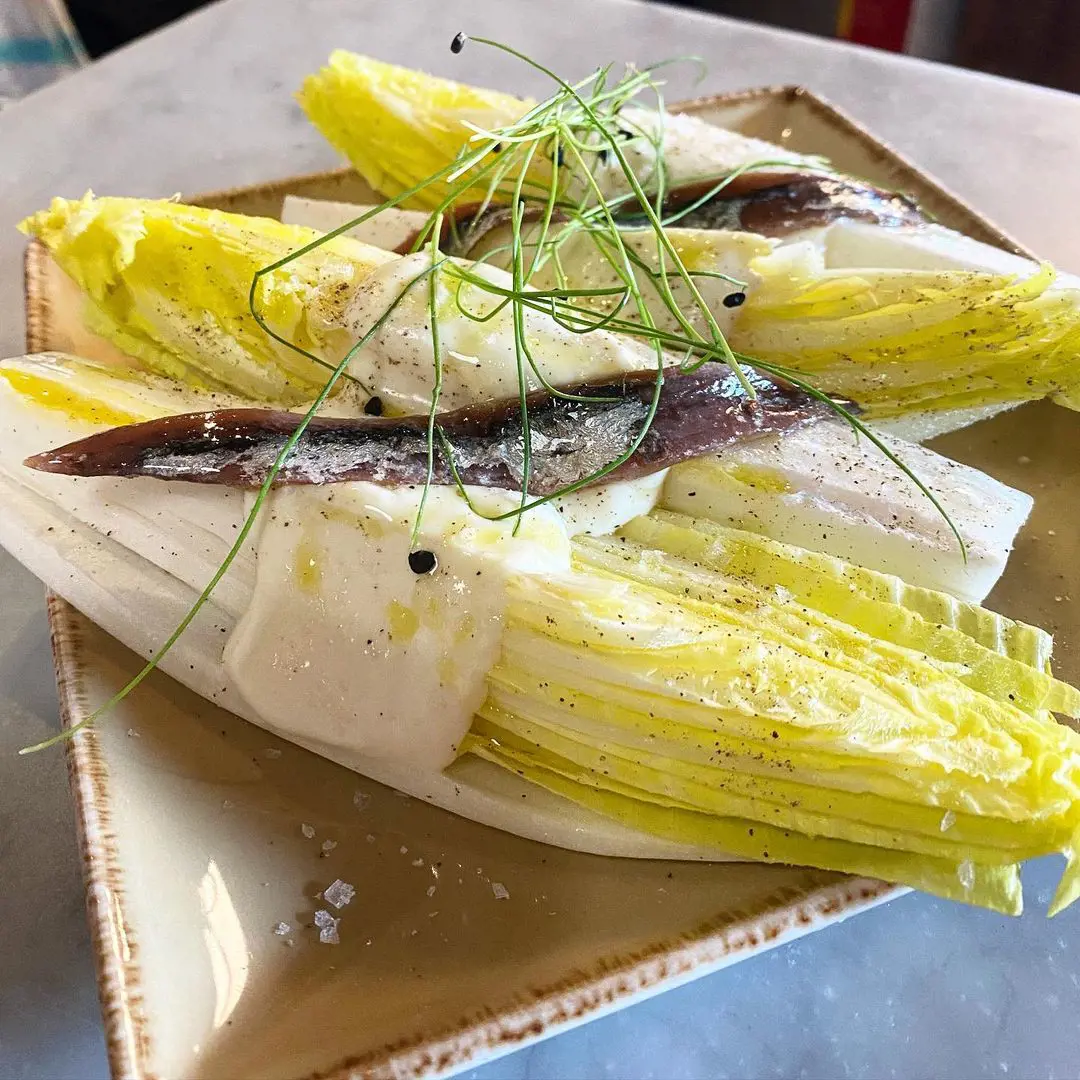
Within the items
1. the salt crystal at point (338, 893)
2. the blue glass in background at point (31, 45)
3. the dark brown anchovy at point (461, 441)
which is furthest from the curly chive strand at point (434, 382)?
the blue glass in background at point (31, 45)

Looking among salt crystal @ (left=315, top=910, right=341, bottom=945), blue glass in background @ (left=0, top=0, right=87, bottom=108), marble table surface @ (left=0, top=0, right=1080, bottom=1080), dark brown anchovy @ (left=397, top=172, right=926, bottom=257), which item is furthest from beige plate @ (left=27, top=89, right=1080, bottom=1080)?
A: blue glass in background @ (left=0, top=0, right=87, bottom=108)

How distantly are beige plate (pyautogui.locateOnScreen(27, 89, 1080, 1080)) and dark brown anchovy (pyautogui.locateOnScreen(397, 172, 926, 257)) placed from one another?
1.06 m

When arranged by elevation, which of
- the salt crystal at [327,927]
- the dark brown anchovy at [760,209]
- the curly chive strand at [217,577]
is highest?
the dark brown anchovy at [760,209]

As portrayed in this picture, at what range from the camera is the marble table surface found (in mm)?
1396

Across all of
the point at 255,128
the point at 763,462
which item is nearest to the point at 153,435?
the point at 763,462

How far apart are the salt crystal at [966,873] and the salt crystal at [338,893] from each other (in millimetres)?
859

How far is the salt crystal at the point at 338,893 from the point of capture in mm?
1366

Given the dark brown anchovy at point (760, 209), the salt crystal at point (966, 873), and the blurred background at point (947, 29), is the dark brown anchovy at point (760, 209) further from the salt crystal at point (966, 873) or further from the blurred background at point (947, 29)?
the blurred background at point (947, 29)

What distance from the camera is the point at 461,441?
5.22 ft

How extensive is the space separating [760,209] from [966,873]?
5.02ft

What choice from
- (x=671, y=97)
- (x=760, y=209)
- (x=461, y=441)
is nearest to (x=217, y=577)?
(x=461, y=441)

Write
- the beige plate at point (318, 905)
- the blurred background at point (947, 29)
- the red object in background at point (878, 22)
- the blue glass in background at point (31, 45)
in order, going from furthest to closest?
the red object in background at point (878, 22) → the blurred background at point (947, 29) → the blue glass in background at point (31, 45) → the beige plate at point (318, 905)

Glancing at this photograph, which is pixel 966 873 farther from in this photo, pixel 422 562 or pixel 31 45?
pixel 31 45

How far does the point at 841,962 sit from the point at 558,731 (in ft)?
1.93
